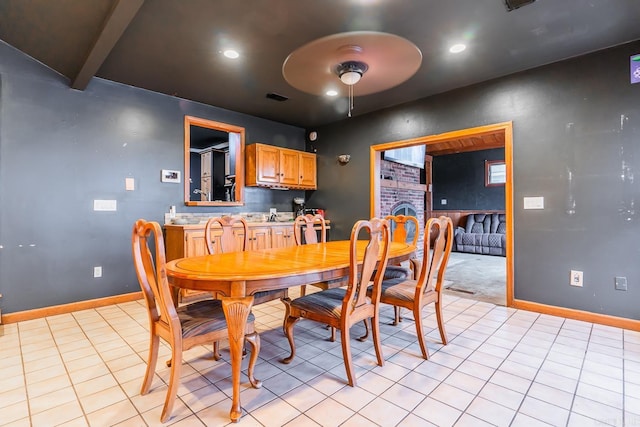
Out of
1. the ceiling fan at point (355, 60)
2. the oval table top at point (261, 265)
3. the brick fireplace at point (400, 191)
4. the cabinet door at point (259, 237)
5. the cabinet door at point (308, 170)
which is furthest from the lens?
the brick fireplace at point (400, 191)

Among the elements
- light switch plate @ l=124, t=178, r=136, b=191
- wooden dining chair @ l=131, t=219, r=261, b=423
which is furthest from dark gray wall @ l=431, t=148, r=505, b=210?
wooden dining chair @ l=131, t=219, r=261, b=423

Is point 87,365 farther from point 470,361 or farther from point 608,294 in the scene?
point 608,294

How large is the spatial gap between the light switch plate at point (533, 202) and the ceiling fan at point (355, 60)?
1.88 m

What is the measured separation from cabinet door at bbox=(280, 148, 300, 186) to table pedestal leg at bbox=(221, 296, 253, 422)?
11.5 ft

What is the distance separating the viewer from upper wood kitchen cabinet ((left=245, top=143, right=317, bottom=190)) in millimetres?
4707

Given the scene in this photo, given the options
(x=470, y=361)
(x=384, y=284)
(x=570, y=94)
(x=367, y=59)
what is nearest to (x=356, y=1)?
(x=367, y=59)

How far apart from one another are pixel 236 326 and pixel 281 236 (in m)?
3.04

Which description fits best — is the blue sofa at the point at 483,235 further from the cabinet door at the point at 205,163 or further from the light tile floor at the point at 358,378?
the cabinet door at the point at 205,163

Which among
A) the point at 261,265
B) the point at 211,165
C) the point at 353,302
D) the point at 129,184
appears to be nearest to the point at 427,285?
the point at 353,302

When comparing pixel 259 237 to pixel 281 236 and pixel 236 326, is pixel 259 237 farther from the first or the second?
pixel 236 326

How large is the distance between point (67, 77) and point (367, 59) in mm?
3172

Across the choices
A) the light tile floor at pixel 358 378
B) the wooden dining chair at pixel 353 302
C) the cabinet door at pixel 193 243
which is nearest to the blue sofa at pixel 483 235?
Result: the light tile floor at pixel 358 378

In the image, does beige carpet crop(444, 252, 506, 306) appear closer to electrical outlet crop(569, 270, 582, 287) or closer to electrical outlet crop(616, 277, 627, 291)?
electrical outlet crop(569, 270, 582, 287)

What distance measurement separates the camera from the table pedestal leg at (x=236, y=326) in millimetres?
1611
